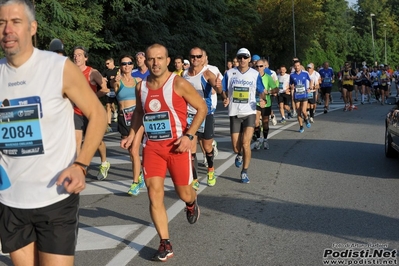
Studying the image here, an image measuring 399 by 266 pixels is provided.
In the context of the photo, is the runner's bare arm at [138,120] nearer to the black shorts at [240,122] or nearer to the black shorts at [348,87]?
the black shorts at [240,122]

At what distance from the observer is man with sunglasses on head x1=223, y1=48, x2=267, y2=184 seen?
1083 cm

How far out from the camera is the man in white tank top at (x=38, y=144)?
12.0ft

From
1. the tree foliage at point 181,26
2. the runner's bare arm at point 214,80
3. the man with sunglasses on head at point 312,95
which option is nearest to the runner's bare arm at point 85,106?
the runner's bare arm at point 214,80

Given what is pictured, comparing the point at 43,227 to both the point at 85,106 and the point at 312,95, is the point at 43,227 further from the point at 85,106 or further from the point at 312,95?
the point at 312,95

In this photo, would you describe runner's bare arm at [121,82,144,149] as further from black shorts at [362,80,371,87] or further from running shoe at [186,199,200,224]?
black shorts at [362,80,371,87]

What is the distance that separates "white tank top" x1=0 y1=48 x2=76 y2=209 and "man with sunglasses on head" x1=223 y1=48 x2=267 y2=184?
6.98 m

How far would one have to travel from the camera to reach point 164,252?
19.6 ft

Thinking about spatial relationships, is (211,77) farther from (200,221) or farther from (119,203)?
(200,221)

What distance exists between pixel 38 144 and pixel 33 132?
0.22 feet

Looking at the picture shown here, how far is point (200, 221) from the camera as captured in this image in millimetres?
7551

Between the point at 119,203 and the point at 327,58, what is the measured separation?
247 feet

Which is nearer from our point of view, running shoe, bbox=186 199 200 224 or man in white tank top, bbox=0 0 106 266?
man in white tank top, bbox=0 0 106 266

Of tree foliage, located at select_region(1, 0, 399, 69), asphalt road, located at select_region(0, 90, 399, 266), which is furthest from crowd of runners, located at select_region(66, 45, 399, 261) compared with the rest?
tree foliage, located at select_region(1, 0, 399, 69)

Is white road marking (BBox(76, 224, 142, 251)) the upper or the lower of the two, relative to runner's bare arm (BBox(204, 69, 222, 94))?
lower
